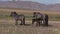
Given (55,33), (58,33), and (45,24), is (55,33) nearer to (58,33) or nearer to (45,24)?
(58,33)

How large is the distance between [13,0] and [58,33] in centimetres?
11569

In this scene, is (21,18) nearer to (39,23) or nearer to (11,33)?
(39,23)

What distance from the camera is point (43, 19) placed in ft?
68.3

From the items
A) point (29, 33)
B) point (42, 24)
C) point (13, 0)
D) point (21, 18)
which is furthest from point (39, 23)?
point (13, 0)

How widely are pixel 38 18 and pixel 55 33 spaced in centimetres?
724

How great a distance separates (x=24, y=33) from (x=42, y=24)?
723 centimetres

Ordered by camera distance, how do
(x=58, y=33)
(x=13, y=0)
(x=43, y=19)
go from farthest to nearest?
(x=13, y=0) → (x=43, y=19) → (x=58, y=33)

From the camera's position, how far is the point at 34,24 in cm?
2192

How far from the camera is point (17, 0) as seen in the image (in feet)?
434

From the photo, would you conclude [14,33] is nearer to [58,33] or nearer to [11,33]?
[11,33]

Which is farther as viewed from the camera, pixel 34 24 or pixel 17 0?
pixel 17 0

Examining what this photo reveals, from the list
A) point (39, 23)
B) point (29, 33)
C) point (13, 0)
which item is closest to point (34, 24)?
point (39, 23)

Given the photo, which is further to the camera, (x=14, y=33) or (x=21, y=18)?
(x=21, y=18)

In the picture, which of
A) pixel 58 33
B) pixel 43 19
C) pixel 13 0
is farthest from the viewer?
pixel 13 0
